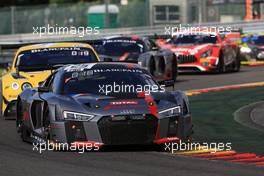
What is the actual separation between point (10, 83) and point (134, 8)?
24714mm

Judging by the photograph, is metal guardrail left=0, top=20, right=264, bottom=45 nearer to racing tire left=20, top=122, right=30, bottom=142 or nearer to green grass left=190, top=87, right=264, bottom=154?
green grass left=190, top=87, right=264, bottom=154

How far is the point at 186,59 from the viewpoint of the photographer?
1016 inches

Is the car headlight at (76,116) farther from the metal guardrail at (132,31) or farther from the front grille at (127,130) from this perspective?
the metal guardrail at (132,31)

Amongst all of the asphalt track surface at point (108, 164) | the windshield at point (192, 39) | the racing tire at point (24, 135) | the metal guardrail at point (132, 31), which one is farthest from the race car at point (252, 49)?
the asphalt track surface at point (108, 164)

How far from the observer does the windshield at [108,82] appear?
444 inches

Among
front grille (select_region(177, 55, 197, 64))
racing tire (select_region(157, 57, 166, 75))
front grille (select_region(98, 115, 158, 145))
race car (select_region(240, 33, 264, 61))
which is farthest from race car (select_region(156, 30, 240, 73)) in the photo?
front grille (select_region(98, 115, 158, 145))

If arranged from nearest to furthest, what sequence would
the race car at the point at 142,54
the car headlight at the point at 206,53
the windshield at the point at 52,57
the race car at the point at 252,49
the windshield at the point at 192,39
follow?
1. the windshield at the point at 52,57
2. the race car at the point at 142,54
3. the car headlight at the point at 206,53
4. the windshield at the point at 192,39
5. the race car at the point at 252,49

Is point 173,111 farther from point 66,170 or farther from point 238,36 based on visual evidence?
point 238,36

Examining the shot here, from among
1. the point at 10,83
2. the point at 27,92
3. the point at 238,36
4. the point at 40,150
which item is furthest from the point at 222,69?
the point at 40,150

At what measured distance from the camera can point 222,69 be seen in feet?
87.5

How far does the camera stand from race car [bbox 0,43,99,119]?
1480 centimetres

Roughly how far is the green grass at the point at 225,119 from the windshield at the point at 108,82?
1143mm

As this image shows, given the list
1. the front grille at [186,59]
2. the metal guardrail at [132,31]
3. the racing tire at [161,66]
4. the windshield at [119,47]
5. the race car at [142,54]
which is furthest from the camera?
the metal guardrail at [132,31]

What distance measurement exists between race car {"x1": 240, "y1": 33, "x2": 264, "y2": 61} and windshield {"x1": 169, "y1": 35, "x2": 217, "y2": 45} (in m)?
4.67
